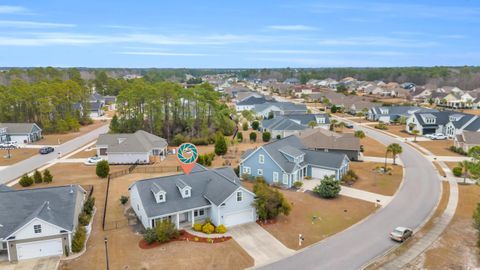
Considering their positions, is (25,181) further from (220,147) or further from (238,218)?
(238,218)

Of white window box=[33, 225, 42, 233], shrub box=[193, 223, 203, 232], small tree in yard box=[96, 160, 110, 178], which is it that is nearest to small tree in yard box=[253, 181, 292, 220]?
shrub box=[193, 223, 203, 232]

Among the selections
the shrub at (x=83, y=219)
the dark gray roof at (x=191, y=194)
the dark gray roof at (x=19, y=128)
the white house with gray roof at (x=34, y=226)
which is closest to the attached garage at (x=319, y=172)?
the dark gray roof at (x=191, y=194)

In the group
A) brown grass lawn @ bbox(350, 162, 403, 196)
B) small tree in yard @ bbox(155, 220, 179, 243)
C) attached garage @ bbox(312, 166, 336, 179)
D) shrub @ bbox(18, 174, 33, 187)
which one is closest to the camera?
small tree in yard @ bbox(155, 220, 179, 243)

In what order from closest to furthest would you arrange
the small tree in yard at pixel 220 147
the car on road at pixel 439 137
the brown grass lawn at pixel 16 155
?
the brown grass lawn at pixel 16 155, the small tree in yard at pixel 220 147, the car on road at pixel 439 137

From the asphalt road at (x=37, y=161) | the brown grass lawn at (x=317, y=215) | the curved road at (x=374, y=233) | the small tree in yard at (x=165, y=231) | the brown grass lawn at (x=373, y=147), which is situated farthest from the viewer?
the brown grass lawn at (x=373, y=147)

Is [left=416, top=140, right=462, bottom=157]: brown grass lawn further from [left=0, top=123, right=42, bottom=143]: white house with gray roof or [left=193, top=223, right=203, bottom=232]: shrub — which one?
[left=0, top=123, right=42, bottom=143]: white house with gray roof

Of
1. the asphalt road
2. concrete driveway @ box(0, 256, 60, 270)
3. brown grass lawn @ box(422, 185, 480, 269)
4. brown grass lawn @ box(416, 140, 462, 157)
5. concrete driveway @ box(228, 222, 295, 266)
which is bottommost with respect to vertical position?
the asphalt road

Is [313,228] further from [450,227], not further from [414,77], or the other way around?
[414,77]

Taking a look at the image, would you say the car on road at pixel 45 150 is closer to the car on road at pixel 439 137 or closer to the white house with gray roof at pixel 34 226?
the white house with gray roof at pixel 34 226
